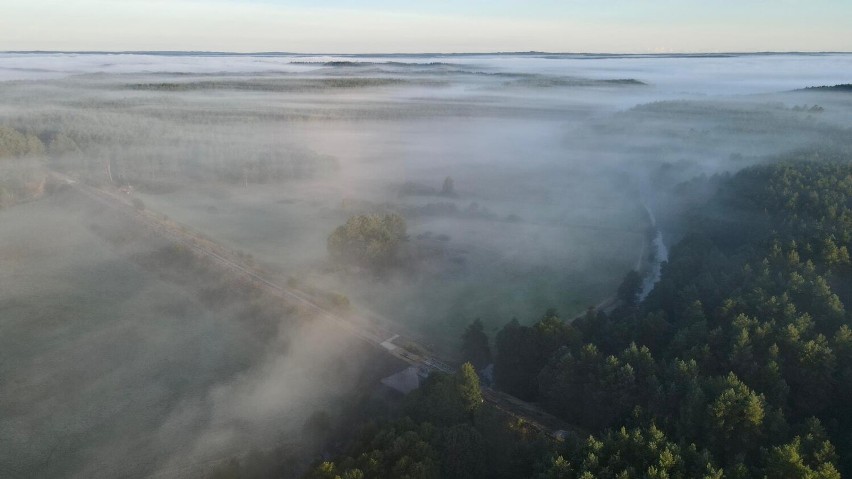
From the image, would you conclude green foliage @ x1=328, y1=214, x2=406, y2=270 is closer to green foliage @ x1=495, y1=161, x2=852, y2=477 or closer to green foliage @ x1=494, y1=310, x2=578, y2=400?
Answer: green foliage @ x1=495, y1=161, x2=852, y2=477

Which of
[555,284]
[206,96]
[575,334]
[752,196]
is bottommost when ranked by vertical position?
[555,284]

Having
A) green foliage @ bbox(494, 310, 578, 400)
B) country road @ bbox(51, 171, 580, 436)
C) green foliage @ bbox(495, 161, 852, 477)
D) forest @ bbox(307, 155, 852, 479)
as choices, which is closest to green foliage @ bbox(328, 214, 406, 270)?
country road @ bbox(51, 171, 580, 436)

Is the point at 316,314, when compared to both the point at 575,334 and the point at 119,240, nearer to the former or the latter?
the point at 575,334

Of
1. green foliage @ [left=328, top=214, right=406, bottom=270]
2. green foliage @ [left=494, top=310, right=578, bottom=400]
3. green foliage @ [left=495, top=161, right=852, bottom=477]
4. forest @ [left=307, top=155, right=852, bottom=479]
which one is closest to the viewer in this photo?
forest @ [left=307, top=155, right=852, bottom=479]

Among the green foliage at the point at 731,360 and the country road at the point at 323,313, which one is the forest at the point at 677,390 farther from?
the country road at the point at 323,313

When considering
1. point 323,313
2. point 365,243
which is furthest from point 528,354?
point 365,243

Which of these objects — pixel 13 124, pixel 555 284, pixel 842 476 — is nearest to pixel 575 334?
pixel 842 476

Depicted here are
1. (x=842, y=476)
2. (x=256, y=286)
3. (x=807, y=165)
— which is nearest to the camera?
(x=842, y=476)
